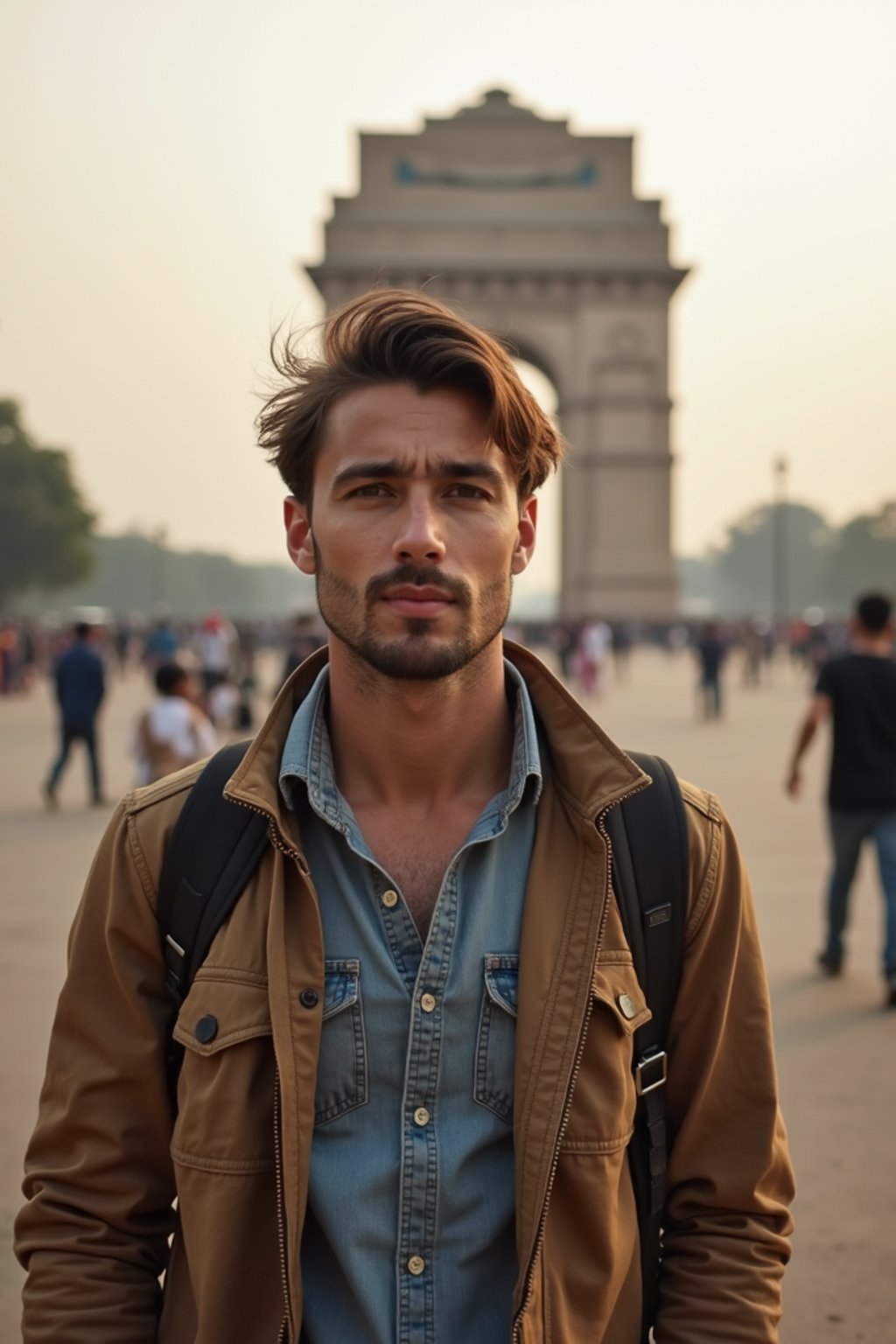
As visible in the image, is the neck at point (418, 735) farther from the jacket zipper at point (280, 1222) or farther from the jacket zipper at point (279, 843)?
the jacket zipper at point (280, 1222)

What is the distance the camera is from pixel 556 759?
2.12m

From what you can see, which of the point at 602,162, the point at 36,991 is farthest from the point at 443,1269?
the point at 602,162

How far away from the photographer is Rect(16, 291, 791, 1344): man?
190cm

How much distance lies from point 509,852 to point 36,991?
473 centimetres

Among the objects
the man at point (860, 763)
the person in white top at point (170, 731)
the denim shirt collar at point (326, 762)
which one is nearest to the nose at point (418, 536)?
the denim shirt collar at point (326, 762)

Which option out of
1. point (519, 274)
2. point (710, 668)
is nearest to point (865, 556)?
point (519, 274)

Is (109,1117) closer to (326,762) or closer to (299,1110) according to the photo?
(299,1110)

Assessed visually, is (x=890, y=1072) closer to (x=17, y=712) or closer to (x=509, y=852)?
(x=509, y=852)

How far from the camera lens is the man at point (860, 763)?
262 inches

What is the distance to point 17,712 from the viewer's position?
81.1 ft

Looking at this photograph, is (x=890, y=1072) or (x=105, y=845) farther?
(x=890, y=1072)

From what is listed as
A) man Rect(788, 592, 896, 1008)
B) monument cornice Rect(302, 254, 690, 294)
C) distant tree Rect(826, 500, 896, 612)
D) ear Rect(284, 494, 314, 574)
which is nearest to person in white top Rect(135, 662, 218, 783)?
man Rect(788, 592, 896, 1008)

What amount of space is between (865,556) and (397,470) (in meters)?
115

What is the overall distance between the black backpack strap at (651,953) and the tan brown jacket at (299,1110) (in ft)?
0.08
